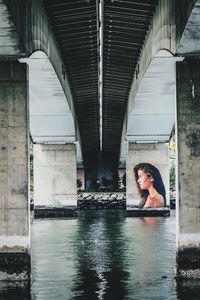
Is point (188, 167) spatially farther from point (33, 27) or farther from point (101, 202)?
point (101, 202)

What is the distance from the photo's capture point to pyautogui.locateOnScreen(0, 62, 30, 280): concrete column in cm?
2123

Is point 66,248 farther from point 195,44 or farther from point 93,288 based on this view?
point 195,44

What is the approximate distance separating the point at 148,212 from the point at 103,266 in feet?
99.2

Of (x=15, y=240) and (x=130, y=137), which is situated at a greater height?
(x=130, y=137)

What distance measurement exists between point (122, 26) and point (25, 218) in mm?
7585

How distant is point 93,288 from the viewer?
19.4 metres

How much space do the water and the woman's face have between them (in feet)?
45.4

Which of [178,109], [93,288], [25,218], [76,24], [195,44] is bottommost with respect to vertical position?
[93,288]

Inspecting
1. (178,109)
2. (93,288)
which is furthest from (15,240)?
(178,109)

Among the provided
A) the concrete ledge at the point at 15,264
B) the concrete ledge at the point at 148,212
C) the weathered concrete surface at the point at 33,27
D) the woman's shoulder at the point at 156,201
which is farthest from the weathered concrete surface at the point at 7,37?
the woman's shoulder at the point at 156,201

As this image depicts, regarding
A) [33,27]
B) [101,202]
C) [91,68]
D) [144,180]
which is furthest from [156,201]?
[33,27]

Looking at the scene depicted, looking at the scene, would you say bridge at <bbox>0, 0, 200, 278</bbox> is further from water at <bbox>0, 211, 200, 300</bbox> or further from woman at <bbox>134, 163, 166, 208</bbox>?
woman at <bbox>134, 163, 166, 208</bbox>

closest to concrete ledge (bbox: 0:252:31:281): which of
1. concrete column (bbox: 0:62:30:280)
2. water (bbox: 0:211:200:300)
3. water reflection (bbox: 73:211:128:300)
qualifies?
concrete column (bbox: 0:62:30:280)

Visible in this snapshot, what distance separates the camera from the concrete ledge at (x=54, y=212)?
5694 cm
